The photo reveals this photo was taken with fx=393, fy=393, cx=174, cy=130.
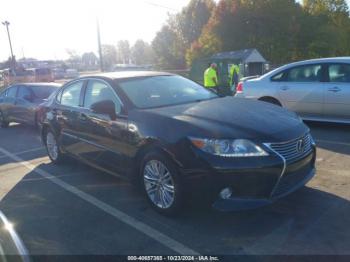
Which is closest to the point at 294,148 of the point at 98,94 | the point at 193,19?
the point at 98,94

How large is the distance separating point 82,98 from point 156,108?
1535 millimetres

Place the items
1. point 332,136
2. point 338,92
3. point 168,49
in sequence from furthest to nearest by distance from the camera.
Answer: point 168,49 → point 338,92 → point 332,136

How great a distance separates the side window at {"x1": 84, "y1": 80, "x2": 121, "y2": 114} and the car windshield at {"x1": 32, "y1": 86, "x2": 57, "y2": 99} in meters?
5.63

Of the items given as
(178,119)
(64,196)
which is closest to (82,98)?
(64,196)

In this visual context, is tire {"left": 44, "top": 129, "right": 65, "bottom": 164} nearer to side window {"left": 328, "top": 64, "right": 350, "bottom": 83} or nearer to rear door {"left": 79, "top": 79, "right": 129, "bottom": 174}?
rear door {"left": 79, "top": 79, "right": 129, "bottom": 174}

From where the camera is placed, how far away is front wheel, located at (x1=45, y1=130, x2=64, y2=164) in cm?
670

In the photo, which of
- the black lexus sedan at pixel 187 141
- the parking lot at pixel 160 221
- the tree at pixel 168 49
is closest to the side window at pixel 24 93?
the parking lot at pixel 160 221

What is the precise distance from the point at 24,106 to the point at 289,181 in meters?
8.69

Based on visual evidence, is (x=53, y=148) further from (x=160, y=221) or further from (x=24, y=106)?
(x=24, y=106)

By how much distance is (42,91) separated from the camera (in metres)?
10.9

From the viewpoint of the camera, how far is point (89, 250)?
3725 mm

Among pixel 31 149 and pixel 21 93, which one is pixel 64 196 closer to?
pixel 31 149

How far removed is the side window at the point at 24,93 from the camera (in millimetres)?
10914

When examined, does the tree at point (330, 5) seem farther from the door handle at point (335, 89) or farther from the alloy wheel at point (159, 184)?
the alloy wheel at point (159, 184)
